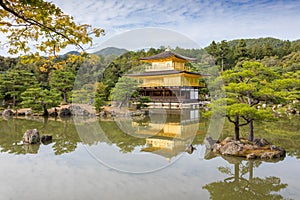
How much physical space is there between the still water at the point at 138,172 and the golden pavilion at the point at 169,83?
1153cm

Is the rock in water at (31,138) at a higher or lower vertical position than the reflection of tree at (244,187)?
higher

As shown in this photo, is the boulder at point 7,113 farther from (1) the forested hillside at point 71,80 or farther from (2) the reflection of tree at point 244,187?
(2) the reflection of tree at point 244,187

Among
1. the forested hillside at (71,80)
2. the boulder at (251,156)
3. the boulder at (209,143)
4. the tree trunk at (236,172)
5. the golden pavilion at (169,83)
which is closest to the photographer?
the tree trunk at (236,172)

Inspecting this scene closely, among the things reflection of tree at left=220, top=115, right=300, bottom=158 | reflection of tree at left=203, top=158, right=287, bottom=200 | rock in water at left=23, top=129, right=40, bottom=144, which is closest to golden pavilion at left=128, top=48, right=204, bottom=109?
reflection of tree at left=220, top=115, right=300, bottom=158

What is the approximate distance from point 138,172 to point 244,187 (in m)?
1.98

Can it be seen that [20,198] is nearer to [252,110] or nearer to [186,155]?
[186,155]

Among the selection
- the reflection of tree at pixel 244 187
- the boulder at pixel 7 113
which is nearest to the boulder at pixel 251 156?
the reflection of tree at pixel 244 187

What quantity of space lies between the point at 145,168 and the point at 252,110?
3009mm

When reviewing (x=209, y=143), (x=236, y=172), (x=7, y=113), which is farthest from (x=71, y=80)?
(x=236, y=172)

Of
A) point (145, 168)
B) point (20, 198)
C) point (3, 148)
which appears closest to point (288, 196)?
point (145, 168)

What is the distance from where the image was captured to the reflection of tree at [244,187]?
401 centimetres

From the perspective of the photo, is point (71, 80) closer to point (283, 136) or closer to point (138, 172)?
point (283, 136)

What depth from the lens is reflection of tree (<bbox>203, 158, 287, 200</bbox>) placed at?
158 inches

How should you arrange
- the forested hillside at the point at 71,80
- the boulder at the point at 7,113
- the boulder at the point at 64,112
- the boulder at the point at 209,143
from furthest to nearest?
the boulder at the point at 7,113 < the boulder at the point at 64,112 < the forested hillside at the point at 71,80 < the boulder at the point at 209,143
